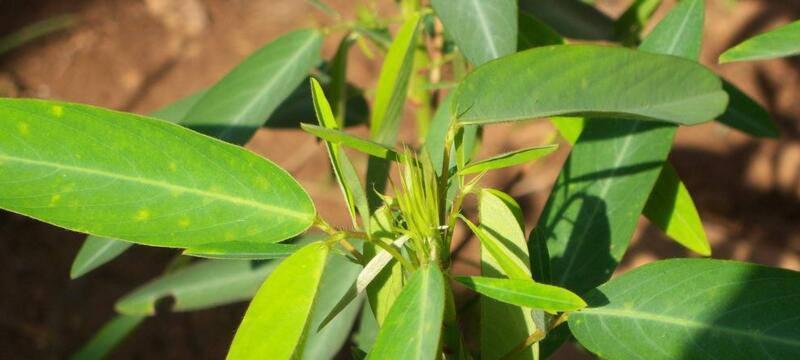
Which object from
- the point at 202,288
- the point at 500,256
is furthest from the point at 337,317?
the point at 500,256

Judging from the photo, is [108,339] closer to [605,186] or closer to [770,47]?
[605,186]

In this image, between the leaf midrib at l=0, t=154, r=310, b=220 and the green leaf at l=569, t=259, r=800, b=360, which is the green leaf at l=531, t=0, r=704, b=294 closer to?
the green leaf at l=569, t=259, r=800, b=360

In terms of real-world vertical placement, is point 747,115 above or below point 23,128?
below

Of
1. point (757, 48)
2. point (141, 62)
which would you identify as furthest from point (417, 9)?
point (141, 62)

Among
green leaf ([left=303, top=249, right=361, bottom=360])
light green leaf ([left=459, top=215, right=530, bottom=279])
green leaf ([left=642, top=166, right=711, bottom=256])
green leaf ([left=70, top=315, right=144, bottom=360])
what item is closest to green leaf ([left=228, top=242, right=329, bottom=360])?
light green leaf ([left=459, top=215, right=530, bottom=279])

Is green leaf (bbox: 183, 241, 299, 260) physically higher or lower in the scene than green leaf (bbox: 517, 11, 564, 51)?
higher

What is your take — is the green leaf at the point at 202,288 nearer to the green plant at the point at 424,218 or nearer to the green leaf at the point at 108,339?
the green leaf at the point at 108,339

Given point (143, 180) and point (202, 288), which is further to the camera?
point (202, 288)
